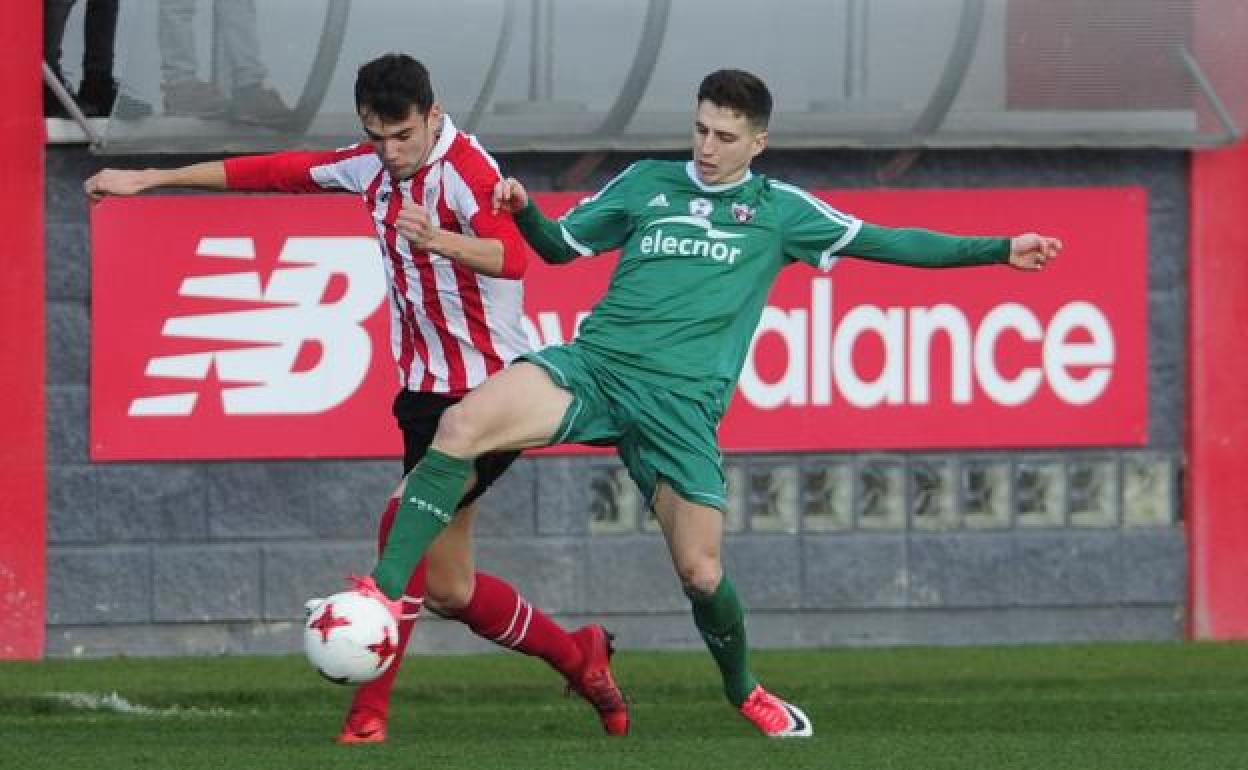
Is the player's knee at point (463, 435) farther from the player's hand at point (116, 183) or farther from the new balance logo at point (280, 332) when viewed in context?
the new balance logo at point (280, 332)

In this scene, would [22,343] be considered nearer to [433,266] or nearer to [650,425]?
[433,266]

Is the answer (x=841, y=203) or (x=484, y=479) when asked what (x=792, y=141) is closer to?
(x=841, y=203)

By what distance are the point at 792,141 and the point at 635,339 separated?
2.86 metres

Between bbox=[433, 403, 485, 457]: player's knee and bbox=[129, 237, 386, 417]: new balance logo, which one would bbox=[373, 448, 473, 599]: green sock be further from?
bbox=[129, 237, 386, 417]: new balance logo

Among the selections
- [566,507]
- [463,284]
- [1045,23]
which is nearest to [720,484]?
[463,284]

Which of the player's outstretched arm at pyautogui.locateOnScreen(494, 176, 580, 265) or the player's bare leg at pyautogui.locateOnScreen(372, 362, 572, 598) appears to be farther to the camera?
the player's outstretched arm at pyautogui.locateOnScreen(494, 176, 580, 265)

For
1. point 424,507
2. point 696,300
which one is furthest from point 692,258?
point 424,507

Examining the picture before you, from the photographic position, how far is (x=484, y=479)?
313 inches

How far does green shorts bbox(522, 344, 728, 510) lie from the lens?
7.79 metres

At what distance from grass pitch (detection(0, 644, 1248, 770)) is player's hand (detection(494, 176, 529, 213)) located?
1392 mm

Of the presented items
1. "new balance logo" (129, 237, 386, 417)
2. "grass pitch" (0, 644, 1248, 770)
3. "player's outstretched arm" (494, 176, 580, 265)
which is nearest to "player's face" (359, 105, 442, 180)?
"player's outstretched arm" (494, 176, 580, 265)

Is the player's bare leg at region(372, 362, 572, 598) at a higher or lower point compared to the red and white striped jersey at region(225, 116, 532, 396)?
lower

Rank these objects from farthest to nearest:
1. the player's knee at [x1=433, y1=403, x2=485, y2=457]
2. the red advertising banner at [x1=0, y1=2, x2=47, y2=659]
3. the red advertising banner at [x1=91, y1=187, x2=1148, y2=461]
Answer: the red advertising banner at [x1=91, y1=187, x2=1148, y2=461] < the red advertising banner at [x1=0, y1=2, x2=47, y2=659] < the player's knee at [x1=433, y1=403, x2=485, y2=457]

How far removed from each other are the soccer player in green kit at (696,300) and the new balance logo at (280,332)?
252 cm
